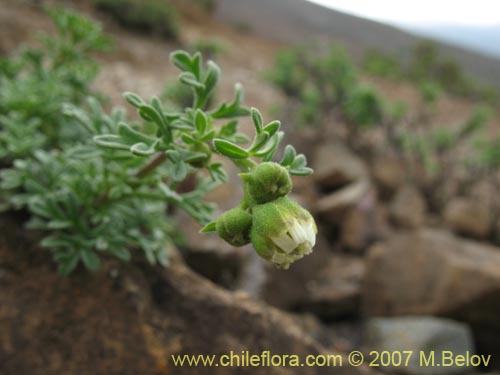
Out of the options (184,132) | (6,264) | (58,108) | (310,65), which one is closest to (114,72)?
(310,65)

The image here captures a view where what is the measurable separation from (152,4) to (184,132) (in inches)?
415

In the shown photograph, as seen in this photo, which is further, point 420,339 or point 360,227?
point 360,227

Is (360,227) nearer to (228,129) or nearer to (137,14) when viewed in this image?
(228,129)

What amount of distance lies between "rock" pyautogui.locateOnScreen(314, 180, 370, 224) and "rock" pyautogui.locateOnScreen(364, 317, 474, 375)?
1.82m

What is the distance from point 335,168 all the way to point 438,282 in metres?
2.44

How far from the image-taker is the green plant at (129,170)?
4.54 ft

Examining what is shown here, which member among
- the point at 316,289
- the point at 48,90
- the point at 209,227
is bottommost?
the point at 316,289

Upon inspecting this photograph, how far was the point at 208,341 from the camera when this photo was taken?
1946 millimetres

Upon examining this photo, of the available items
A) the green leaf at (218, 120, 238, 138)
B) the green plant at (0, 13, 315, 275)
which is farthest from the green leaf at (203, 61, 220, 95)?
the green leaf at (218, 120, 238, 138)

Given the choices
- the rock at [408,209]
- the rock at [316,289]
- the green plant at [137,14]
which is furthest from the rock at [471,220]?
the green plant at [137,14]

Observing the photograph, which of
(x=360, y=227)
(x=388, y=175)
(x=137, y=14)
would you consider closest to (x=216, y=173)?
(x=360, y=227)

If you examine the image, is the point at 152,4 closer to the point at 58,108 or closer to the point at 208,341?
the point at 58,108

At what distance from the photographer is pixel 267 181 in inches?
46.1

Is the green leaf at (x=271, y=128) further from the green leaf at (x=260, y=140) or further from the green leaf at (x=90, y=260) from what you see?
the green leaf at (x=90, y=260)
